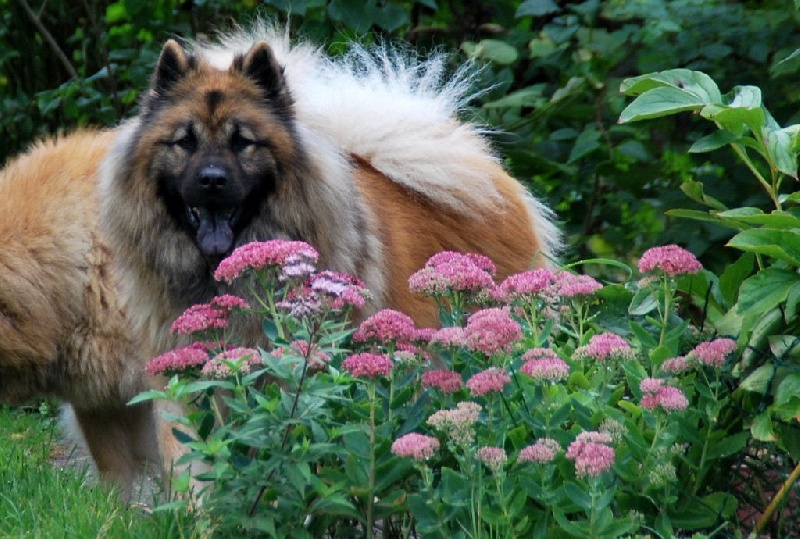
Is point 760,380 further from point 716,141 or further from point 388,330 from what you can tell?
point 388,330

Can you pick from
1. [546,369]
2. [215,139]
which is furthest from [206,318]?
[215,139]

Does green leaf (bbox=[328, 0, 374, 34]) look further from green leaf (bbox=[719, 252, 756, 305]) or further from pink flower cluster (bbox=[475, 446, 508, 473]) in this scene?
pink flower cluster (bbox=[475, 446, 508, 473])

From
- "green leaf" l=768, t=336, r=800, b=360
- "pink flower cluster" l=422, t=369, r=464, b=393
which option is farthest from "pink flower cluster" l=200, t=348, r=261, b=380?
"green leaf" l=768, t=336, r=800, b=360

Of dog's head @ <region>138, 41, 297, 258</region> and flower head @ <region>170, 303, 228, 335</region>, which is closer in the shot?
flower head @ <region>170, 303, 228, 335</region>

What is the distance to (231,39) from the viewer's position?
203 inches

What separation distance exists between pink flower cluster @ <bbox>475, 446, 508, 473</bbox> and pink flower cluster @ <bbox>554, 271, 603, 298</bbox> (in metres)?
0.56

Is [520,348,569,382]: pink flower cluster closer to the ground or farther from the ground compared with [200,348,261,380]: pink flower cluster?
farther from the ground

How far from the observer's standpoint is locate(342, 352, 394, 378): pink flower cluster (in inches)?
96.1

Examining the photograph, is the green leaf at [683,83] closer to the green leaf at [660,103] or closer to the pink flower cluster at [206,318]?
the green leaf at [660,103]

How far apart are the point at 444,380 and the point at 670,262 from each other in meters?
0.60

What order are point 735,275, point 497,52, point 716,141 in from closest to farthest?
point 716,141
point 735,275
point 497,52

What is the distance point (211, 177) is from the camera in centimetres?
363

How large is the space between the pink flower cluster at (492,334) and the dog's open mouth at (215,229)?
4.99 ft

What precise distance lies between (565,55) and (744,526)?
3.24 metres
